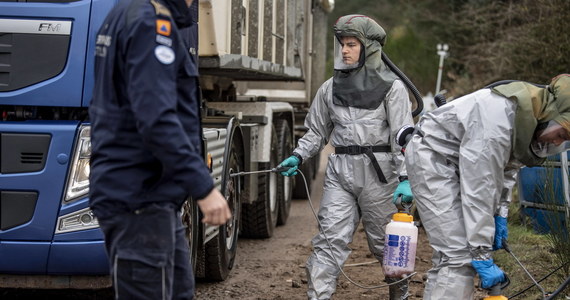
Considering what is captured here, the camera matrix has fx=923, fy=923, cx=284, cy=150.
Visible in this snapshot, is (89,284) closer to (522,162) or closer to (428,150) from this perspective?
(428,150)

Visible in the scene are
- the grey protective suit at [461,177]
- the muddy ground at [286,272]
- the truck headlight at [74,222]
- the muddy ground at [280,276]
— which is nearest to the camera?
the grey protective suit at [461,177]

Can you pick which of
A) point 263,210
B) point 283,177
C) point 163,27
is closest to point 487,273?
point 163,27

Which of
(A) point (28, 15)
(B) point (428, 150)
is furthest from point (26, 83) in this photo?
(B) point (428, 150)

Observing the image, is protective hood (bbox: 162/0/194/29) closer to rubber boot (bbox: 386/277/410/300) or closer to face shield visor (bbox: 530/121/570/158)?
face shield visor (bbox: 530/121/570/158)

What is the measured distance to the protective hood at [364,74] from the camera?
6.10 m

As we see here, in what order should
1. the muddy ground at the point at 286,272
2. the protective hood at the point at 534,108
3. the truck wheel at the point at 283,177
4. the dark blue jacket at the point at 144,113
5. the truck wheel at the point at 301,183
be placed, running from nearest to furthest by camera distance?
1. the dark blue jacket at the point at 144,113
2. the protective hood at the point at 534,108
3. the muddy ground at the point at 286,272
4. the truck wheel at the point at 283,177
5. the truck wheel at the point at 301,183

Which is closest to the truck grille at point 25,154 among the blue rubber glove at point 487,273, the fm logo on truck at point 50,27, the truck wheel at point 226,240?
the fm logo on truck at point 50,27

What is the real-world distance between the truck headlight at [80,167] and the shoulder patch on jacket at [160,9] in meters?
2.09

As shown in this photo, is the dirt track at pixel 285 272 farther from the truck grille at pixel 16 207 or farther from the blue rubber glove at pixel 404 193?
the truck grille at pixel 16 207

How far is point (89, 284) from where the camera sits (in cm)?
545

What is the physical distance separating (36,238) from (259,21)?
3313 millimetres

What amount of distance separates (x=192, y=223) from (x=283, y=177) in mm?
3990

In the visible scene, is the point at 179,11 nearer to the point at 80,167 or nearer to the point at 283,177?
the point at 80,167

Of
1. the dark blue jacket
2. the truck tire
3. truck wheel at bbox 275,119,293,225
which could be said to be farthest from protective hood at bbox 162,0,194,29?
truck wheel at bbox 275,119,293,225
